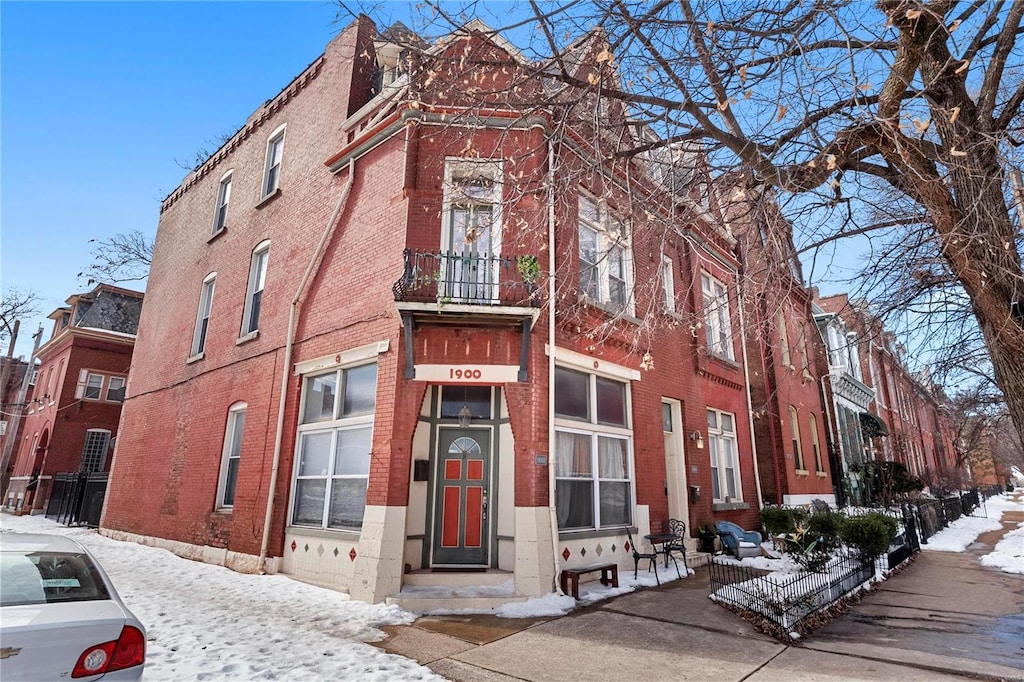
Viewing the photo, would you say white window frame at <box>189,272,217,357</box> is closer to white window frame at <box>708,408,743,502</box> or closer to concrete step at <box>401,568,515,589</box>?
concrete step at <box>401,568,515,589</box>

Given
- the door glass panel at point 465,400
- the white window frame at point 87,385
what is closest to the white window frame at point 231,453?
the door glass panel at point 465,400

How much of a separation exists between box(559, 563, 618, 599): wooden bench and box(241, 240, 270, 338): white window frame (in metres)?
9.31

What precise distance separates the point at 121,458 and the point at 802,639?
18.7 meters

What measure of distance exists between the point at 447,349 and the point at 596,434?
3.42 meters

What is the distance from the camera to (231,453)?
40.7 ft

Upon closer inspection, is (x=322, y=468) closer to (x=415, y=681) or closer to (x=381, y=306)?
(x=381, y=306)

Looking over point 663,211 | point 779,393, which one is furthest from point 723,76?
point 779,393

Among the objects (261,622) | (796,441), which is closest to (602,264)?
(261,622)

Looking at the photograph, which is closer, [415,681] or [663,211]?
[415,681]

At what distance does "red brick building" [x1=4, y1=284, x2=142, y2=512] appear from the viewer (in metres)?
24.7

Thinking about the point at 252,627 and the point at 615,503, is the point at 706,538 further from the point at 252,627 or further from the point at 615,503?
the point at 252,627

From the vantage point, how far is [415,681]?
5043mm

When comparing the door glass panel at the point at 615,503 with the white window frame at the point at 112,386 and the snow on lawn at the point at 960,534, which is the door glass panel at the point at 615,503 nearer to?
the snow on lawn at the point at 960,534

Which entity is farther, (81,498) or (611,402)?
(81,498)
